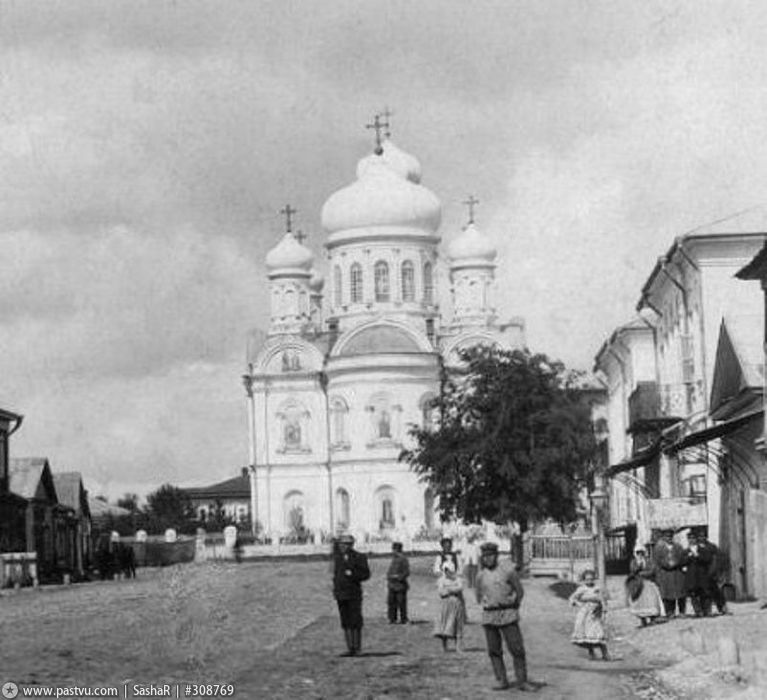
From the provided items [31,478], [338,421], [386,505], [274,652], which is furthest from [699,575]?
[338,421]

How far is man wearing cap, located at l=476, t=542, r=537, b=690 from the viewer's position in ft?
58.0

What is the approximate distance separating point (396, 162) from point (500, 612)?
93.0m

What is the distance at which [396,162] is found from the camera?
362 ft

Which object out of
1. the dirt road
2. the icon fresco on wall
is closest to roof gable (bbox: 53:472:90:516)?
the icon fresco on wall

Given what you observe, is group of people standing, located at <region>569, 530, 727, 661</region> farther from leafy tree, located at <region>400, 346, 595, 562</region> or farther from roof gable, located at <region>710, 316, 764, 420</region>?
leafy tree, located at <region>400, 346, 595, 562</region>

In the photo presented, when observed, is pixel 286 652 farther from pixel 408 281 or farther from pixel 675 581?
pixel 408 281

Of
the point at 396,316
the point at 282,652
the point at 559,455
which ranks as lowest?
the point at 282,652

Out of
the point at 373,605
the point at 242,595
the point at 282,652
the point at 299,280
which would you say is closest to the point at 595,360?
the point at 242,595

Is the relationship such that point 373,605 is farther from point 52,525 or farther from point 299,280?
point 299,280

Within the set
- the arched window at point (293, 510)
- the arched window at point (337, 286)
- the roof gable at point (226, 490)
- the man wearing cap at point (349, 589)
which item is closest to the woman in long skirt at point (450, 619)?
the man wearing cap at point (349, 589)

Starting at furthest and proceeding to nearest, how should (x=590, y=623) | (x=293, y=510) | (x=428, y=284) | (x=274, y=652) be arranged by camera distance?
(x=428, y=284) < (x=293, y=510) < (x=274, y=652) < (x=590, y=623)

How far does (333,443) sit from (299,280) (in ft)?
38.1

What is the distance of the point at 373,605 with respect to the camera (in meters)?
33.8

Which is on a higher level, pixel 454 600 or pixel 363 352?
pixel 363 352
